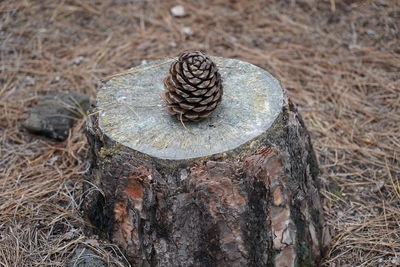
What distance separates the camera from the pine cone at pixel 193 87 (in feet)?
6.68

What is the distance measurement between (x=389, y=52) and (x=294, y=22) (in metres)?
0.83

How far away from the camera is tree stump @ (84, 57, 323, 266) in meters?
1.97

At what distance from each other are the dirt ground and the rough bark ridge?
0.77ft

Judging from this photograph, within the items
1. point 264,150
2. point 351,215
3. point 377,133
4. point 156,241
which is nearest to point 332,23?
point 377,133

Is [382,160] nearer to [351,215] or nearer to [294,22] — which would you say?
[351,215]

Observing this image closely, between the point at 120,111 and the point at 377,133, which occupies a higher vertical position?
the point at 120,111

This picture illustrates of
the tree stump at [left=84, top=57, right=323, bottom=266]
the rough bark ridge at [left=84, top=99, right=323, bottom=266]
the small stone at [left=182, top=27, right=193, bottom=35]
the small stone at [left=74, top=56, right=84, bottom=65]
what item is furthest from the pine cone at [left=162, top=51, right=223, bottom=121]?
the small stone at [left=182, top=27, right=193, bottom=35]

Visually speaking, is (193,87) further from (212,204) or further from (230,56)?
(230,56)

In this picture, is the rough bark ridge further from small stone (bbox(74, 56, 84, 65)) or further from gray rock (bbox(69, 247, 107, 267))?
small stone (bbox(74, 56, 84, 65))

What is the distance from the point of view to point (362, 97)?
3.46 m

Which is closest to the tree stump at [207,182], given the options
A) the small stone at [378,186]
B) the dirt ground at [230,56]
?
the dirt ground at [230,56]

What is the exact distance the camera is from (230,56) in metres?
3.88

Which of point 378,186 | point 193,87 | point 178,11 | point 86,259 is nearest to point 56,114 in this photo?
point 86,259

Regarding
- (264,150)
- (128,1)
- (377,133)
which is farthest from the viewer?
(128,1)
